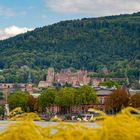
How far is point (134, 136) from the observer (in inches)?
218

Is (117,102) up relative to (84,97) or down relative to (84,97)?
down

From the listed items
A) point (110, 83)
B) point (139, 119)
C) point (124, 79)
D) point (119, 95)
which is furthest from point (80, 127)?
point (124, 79)

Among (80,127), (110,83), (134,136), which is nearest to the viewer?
(134,136)

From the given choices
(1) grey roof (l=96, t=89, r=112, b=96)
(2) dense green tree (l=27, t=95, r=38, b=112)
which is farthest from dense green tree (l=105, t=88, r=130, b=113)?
(1) grey roof (l=96, t=89, r=112, b=96)

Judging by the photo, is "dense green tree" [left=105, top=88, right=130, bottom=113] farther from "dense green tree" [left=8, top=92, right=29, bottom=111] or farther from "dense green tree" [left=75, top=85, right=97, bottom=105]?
"dense green tree" [left=8, top=92, right=29, bottom=111]

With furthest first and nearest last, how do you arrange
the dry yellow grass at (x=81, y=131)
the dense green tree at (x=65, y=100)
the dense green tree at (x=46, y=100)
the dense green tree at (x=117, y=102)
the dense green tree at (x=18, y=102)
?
the dense green tree at (x=46, y=100) → the dense green tree at (x=18, y=102) → the dense green tree at (x=65, y=100) → the dense green tree at (x=117, y=102) → the dry yellow grass at (x=81, y=131)

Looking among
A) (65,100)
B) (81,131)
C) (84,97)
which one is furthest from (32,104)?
(81,131)

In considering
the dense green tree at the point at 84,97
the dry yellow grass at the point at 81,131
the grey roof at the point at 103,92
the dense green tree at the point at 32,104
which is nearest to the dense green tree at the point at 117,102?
the dense green tree at the point at 84,97

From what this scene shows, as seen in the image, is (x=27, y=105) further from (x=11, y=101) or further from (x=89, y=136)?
(x=89, y=136)

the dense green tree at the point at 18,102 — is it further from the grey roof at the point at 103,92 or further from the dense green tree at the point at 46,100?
the grey roof at the point at 103,92

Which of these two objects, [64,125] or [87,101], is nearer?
[64,125]

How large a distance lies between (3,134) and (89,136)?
74 centimetres

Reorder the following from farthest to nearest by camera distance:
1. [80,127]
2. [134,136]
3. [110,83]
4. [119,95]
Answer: [110,83] → [119,95] → [80,127] → [134,136]

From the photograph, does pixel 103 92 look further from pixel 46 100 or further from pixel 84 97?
pixel 84 97
